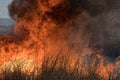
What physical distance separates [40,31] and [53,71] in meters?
4.45

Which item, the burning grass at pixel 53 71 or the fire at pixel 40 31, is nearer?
A: the burning grass at pixel 53 71

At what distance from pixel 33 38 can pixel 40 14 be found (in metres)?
0.97

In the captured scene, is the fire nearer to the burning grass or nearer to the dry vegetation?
the burning grass

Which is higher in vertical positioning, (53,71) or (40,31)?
(40,31)

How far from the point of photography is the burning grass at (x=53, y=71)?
1138 centimetres

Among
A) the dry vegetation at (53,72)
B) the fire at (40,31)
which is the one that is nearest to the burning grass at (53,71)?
the dry vegetation at (53,72)

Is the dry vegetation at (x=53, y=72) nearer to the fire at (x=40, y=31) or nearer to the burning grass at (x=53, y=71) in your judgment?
the burning grass at (x=53, y=71)

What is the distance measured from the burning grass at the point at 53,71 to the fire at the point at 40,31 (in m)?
2.57

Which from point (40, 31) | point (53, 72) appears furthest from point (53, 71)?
point (40, 31)

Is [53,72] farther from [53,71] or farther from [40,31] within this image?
[40,31]

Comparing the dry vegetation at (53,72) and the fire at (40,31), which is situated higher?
the fire at (40,31)

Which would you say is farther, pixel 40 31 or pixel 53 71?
pixel 40 31

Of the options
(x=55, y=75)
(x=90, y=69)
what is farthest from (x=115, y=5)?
(x=55, y=75)

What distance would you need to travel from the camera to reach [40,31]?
15.6 metres
